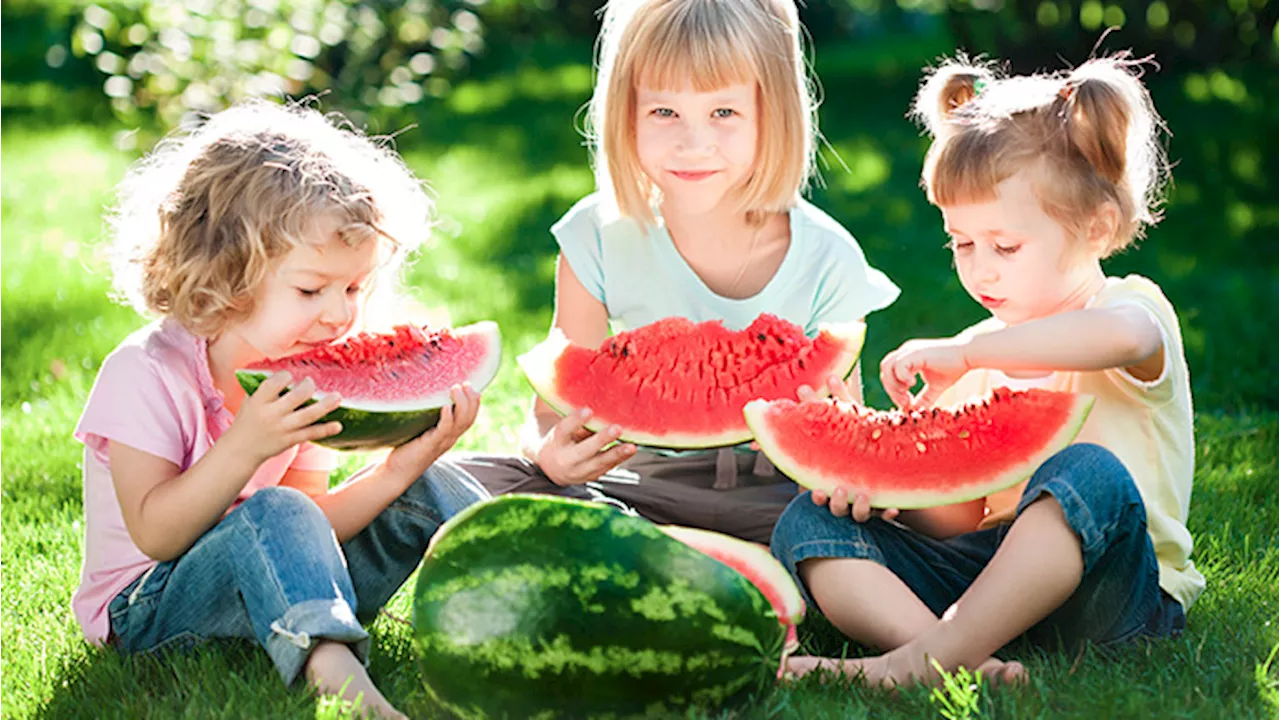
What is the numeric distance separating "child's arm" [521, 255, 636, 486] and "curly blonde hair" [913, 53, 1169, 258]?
985mm

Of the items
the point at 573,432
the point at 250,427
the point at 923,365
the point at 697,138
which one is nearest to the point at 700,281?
the point at 697,138

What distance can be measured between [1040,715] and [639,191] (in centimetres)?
189

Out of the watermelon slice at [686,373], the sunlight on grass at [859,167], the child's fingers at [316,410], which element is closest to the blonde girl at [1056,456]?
the watermelon slice at [686,373]

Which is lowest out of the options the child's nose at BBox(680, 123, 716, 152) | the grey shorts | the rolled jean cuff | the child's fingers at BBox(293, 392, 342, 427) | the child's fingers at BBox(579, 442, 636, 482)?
the grey shorts

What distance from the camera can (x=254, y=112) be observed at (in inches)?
141

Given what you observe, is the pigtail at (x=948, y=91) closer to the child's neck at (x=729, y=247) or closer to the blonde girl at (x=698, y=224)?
the blonde girl at (x=698, y=224)

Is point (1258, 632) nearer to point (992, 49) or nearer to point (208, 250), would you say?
point (208, 250)

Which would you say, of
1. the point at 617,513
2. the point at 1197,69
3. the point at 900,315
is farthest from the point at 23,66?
the point at 617,513

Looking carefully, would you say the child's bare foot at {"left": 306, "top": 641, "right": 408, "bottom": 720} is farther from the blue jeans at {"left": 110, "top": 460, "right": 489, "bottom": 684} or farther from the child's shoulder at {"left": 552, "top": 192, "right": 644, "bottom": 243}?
the child's shoulder at {"left": 552, "top": 192, "right": 644, "bottom": 243}

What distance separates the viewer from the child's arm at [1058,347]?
3.04 metres

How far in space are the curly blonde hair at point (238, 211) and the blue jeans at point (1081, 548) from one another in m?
1.20

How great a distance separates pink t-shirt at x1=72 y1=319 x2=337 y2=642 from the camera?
120 inches

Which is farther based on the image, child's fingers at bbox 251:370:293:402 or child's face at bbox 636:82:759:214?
child's face at bbox 636:82:759:214

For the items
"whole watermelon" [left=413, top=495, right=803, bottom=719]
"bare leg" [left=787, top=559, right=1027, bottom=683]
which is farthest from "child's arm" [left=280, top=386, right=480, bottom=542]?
"bare leg" [left=787, top=559, right=1027, bottom=683]
